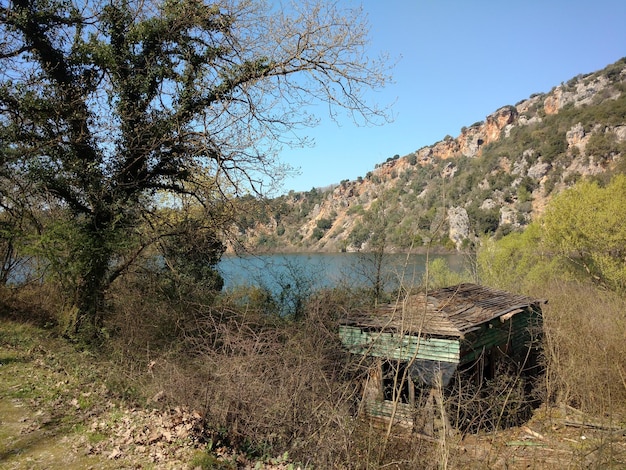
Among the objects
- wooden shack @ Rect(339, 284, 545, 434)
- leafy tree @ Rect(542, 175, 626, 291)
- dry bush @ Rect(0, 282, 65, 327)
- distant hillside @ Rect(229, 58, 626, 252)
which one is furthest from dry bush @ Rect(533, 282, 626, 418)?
distant hillside @ Rect(229, 58, 626, 252)

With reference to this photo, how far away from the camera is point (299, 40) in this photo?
1067 centimetres

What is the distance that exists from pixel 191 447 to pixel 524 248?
3023 centimetres

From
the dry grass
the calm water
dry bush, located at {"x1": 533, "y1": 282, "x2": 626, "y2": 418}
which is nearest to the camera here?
the dry grass

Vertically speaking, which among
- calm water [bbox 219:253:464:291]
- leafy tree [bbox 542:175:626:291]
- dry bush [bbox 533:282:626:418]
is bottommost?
dry bush [bbox 533:282:626:418]

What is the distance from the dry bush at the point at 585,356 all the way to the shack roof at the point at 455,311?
1210 millimetres

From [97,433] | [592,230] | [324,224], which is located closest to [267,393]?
[97,433]

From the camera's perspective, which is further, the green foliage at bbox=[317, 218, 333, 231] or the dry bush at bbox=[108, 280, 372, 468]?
the green foliage at bbox=[317, 218, 333, 231]

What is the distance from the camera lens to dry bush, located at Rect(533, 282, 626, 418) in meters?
12.3

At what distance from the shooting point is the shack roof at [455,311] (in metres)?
10.8

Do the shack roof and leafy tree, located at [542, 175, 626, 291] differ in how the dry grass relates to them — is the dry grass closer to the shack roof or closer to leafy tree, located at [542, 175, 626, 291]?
the shack roof

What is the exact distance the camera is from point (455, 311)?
1242cm

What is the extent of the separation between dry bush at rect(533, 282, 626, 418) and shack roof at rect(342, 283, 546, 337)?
1.21 meters

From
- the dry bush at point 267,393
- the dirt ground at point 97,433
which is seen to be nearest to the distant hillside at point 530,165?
the dry bush at point 267,393

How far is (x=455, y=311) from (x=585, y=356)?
391cm
